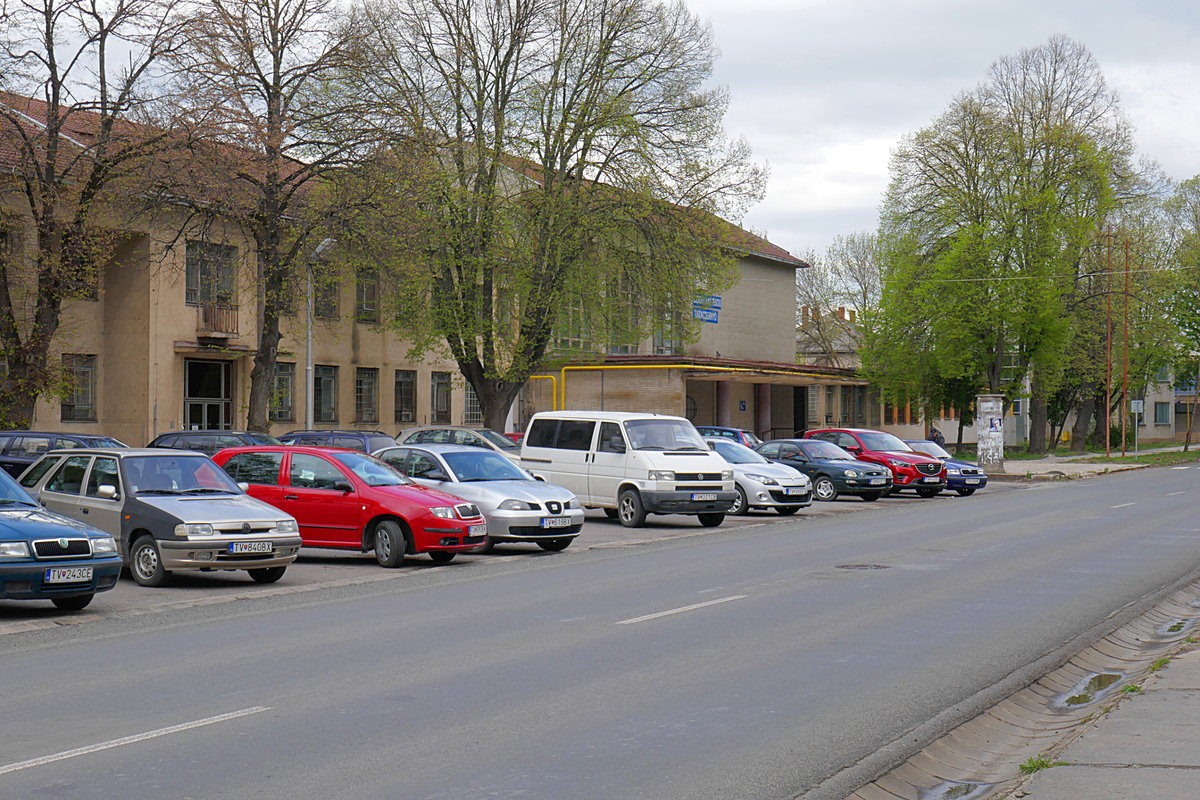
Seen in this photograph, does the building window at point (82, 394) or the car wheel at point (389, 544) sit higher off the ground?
the building window at point (82, 394)

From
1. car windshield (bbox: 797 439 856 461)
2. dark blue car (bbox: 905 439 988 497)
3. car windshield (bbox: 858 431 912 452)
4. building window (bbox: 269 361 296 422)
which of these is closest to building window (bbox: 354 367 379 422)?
building window (bbox: 269 361 296 422)

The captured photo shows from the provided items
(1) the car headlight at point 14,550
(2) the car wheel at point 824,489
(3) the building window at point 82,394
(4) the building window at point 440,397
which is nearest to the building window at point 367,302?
(4) the building window at point 440,397

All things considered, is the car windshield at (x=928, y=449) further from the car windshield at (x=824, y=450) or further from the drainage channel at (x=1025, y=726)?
the drainage channel at (x=1025, y=726)

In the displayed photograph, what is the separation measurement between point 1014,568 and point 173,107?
73.4ft

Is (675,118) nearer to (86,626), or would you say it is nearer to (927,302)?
(927,302)

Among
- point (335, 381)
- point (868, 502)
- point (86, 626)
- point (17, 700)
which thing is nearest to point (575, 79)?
point (335, 381)

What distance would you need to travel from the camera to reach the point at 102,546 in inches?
490

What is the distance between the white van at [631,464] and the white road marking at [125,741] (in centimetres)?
1595

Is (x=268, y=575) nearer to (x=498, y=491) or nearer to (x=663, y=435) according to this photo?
(x=498, y=491)

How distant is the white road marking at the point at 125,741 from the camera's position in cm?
655

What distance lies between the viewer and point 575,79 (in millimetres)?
40719

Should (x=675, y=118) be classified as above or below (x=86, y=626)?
above

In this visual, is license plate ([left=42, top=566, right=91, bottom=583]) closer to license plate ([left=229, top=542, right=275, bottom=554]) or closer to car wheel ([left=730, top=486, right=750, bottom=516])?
license plate ([left=229, top=542, right=275, bottom=554])

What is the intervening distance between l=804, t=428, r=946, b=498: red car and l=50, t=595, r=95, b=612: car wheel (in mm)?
23803
